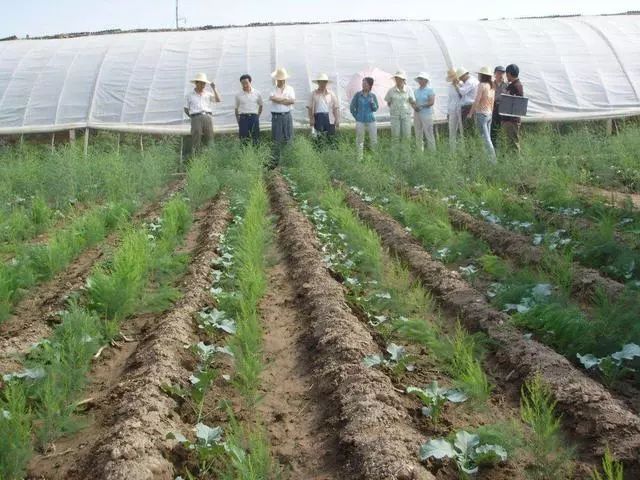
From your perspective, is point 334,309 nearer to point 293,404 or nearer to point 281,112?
point 293,404

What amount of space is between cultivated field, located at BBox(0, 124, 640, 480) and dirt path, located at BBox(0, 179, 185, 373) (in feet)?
0.06

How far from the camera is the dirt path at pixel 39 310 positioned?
396 cm

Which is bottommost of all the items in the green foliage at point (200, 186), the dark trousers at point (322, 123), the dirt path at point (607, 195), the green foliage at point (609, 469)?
the green foliage at point (200, 186)

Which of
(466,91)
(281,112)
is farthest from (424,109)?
(281,112)

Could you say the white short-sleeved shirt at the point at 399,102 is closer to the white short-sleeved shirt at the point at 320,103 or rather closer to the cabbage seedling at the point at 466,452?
the white short-sleeved shirt at the point at 320,103

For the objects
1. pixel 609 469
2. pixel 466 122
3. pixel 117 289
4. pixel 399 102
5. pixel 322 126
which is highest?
pixel 609 469

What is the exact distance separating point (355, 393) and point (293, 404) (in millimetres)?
335

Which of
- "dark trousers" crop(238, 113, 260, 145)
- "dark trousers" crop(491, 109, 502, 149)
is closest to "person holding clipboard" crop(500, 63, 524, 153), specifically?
"dark trousers" crop(491, 109, 502, 149)

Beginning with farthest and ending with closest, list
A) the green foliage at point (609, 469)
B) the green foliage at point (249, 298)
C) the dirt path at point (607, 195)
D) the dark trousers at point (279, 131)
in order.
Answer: the dark trousers at point (279, 131)
the dirt path at point (607, 195)
the green foliage at point (249, 298)
the green foliage at point (609, 469)

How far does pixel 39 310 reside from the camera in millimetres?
4883

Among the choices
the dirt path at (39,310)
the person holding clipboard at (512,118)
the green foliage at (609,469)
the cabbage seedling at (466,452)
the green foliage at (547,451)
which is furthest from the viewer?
the person holding clipboard at (512,118)

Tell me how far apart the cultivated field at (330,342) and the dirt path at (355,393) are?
10 millimetres

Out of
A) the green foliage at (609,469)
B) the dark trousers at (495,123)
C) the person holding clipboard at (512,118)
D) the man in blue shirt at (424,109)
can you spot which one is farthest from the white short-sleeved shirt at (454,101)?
the green foliage at (609,469)

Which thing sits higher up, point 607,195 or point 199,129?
point 607,195
